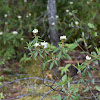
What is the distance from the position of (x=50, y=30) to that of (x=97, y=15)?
1.21 m

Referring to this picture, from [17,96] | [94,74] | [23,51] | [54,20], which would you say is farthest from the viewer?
[23,51]

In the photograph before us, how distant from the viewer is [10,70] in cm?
271

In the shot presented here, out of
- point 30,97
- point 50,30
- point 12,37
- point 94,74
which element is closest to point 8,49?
point 12,37

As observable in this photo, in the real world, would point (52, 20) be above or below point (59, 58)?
above

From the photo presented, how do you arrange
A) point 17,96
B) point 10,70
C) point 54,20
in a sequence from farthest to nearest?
point 54,20 < point 10,70 < point 17,96

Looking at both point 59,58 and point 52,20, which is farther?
point 52,20

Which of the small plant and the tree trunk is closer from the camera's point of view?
the small plant

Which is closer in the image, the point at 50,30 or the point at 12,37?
the point at 12,37

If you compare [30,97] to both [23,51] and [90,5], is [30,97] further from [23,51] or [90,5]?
[90,5]

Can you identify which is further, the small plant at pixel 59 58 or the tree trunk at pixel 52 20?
the tree trunk at pixel 52 20

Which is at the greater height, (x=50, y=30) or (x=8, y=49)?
(x=50, y=30)

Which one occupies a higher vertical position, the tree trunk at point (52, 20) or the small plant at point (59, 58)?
the tree trunk at point (52, 20)

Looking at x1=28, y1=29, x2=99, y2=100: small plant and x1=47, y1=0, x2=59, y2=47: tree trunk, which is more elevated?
x1=47, y1=0, x2=59, y2=47: tree trunk

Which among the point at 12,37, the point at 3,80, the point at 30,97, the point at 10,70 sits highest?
the point at 12,37
